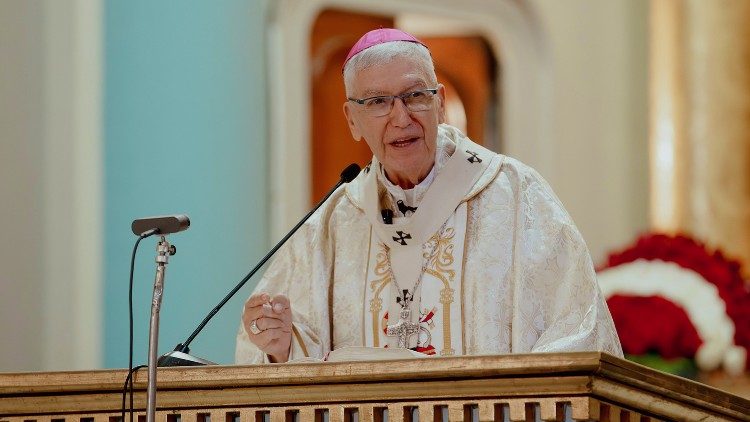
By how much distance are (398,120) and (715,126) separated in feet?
15.2

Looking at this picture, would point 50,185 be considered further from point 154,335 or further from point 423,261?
point 154,335

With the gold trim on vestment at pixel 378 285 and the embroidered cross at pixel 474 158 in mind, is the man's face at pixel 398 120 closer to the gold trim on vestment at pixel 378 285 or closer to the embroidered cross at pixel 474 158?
the embroidered cross at pixel 474 158

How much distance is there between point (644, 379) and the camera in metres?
2.84

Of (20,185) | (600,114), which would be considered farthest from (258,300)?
(600,114)

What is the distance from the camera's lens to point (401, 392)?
2889mm

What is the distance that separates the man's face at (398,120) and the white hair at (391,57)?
0.04ft

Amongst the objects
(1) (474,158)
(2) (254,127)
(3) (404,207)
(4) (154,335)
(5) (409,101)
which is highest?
(2) (254,127)

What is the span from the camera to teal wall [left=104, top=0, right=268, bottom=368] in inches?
245

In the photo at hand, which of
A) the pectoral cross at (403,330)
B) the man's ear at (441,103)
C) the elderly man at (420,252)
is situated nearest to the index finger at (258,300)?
the elderly man at (420,252)

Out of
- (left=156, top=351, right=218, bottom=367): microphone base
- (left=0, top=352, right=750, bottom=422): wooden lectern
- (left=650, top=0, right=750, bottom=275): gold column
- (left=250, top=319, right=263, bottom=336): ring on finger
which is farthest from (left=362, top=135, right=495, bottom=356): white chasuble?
(left=650, top=0, right=750, bottom=275): gold column

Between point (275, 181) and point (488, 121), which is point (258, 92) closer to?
point (275, 181)

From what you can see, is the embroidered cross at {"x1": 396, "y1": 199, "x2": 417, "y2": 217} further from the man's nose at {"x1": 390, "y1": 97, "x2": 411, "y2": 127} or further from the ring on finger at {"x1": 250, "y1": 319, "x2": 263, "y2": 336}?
the ring on finger at {"x1": 250, "y1": 319, "x2": 263, "y2": 336}

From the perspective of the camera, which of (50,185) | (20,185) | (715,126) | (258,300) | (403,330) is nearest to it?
(258,300)

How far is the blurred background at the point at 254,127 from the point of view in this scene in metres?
5.90
